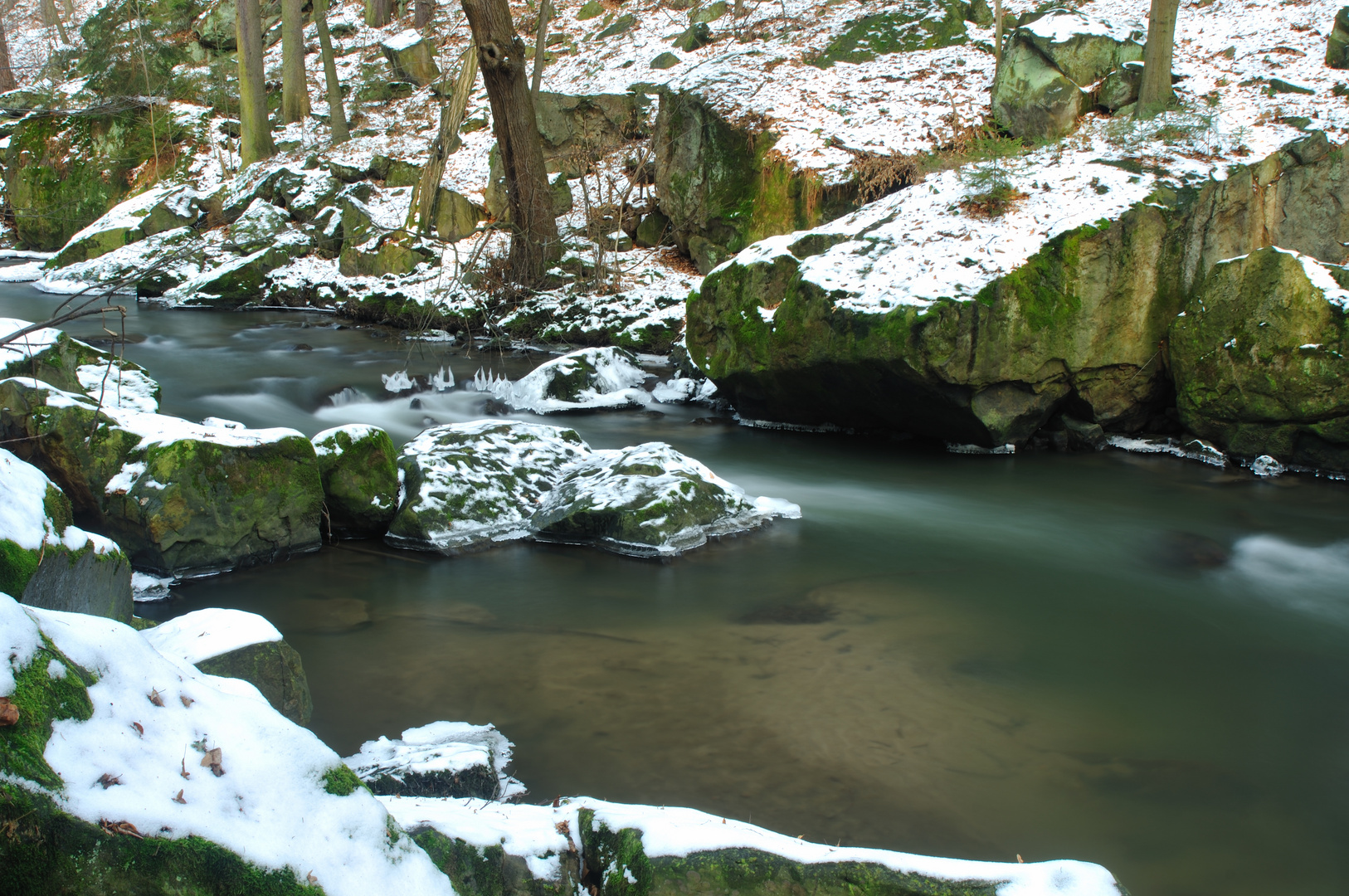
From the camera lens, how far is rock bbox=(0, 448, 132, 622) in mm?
2889

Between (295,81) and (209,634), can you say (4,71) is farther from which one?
(209,634)

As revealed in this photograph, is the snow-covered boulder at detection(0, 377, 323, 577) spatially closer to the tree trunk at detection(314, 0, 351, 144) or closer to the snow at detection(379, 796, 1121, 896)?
the snow at detection(379, 796, 1121, 896)

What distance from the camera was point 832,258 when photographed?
906 cm

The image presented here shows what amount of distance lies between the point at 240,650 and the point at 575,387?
773 centimetres

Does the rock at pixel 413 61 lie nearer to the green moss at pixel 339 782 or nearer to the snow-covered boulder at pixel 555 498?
the snow-covered boulder at pixel 555 498

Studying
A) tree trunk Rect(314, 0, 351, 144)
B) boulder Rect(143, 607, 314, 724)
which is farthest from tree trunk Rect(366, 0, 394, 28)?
boulder Rect(143, 607, 314, 724)

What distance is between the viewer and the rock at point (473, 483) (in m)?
6.31

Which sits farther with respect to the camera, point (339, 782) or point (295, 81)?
point (295, 81)

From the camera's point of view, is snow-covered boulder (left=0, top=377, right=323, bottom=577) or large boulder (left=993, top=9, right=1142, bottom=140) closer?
snow-covered boulder (left=0, top=377, right=323, bottom=577)

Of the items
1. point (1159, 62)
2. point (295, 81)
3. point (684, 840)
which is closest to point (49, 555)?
point (684, 840)

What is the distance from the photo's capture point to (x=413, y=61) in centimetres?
2312

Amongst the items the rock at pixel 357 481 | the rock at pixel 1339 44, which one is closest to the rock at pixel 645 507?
the rock at pixel 357 481

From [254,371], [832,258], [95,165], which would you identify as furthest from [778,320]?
[95,165]

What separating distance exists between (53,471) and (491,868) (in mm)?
4894
